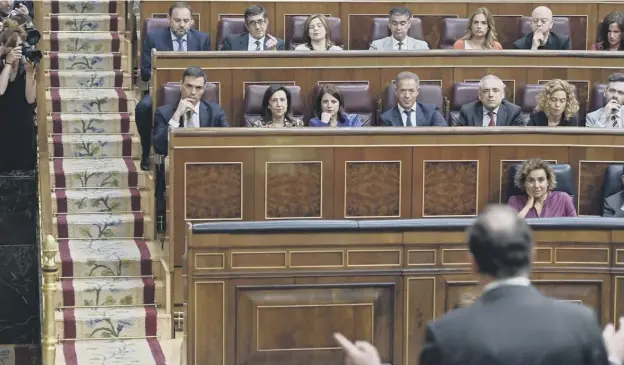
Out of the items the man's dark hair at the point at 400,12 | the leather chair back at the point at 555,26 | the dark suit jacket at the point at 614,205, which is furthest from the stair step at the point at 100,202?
the leather chair back at the point at 555,26

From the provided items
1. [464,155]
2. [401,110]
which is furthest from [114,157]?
[464,155]

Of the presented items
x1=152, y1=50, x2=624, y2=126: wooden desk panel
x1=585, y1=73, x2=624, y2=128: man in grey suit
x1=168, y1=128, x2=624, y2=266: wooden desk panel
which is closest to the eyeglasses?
x1=152, y1=50, x2=624, y2=126: wooden desk panel

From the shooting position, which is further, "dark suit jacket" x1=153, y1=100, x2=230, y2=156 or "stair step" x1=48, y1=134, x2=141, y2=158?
"stair step" x1=48, y1=134, x2=141, y2=158

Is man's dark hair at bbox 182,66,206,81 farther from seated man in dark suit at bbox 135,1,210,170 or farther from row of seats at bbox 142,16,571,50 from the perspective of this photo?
row of seats at bbox 142,16,571,50

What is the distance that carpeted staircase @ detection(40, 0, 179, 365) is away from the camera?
2965 millimetres

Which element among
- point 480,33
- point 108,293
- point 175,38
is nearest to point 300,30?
point 175,38

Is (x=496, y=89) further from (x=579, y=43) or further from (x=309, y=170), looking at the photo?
(x=579, y=43)

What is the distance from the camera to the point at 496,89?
3211 millimetres

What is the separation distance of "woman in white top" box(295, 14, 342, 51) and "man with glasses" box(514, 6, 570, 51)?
554 millimetres

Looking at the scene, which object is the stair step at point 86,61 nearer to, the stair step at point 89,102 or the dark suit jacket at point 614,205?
the stair step at point 89,102

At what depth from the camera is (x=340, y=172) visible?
2891mm

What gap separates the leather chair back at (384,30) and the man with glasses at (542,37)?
0.27 metres

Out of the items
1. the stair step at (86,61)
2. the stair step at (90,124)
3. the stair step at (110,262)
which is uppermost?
the stair step at (86,61)

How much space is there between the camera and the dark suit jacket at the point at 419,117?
3.21 m
